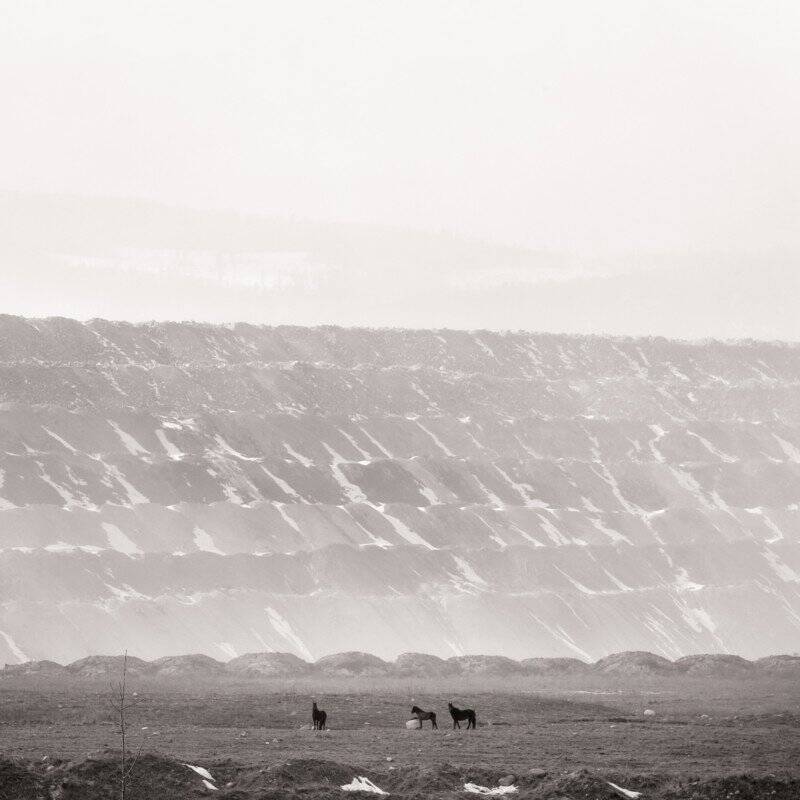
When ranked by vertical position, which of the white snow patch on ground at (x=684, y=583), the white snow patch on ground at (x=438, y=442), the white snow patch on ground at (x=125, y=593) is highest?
the white snow patch on ground at (x=438, y=442)

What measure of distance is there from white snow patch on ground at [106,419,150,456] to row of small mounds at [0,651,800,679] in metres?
75.1

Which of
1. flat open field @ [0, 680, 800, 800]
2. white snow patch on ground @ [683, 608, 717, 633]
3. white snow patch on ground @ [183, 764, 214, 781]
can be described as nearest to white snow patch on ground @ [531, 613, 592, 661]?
white snow patch on ground @ [683, 608, 717, 633]

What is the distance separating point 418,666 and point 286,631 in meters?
39.4

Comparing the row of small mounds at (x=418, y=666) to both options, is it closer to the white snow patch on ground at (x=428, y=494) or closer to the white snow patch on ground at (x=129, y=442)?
the white snow patch on ground at (x=428, y=494)

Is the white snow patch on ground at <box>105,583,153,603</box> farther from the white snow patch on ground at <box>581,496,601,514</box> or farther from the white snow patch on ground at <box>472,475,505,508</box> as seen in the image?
the white snow patch on ground at <box>581,496,601,514</box>

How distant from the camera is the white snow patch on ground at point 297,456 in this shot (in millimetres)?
172125

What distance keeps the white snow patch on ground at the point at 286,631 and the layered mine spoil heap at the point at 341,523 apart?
0.40 meters

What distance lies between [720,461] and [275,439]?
6490cm

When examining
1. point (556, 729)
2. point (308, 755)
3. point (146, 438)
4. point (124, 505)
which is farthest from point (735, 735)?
point (146, 438)

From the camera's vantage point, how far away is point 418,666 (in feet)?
293

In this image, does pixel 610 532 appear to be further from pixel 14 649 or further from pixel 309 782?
pixel 309 782

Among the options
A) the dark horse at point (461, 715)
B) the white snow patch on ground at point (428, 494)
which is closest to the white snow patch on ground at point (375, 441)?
the white snow patch on ground at point (428, 494)

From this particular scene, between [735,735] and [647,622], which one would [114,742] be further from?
[647,622]

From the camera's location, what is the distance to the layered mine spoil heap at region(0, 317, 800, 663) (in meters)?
128
